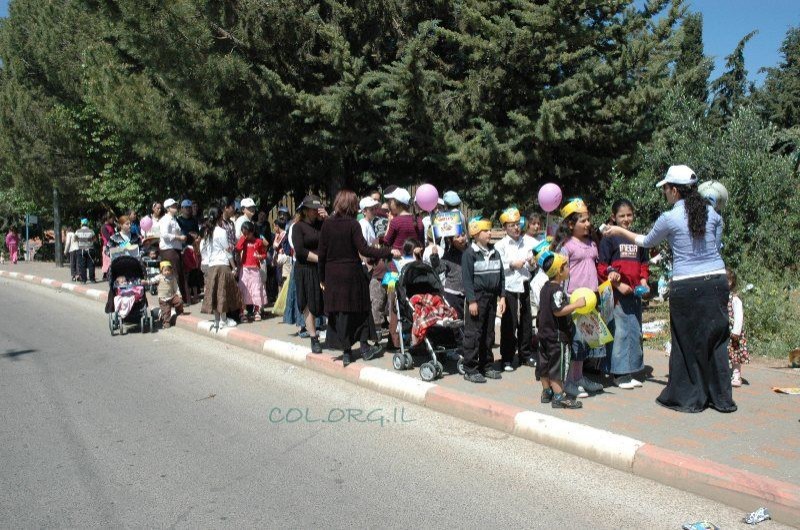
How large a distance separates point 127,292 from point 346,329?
4.85 metres

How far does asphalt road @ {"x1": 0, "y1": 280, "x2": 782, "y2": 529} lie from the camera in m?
4.43

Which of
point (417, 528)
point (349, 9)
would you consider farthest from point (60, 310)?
point (417, 528)

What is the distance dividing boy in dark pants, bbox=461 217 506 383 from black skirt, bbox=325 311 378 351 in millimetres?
1522

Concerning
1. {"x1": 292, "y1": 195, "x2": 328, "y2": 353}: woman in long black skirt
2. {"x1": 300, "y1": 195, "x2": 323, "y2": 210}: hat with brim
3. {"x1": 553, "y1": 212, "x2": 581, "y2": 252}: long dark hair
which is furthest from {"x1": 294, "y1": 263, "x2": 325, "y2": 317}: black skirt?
{"x1": 553, "y1": 212, "x2": 581, "y2": 252}: long dark hair

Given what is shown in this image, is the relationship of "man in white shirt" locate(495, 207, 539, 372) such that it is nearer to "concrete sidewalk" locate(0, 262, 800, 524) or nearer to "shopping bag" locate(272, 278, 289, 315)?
"concrete sidewalk" locate(0, 262, 800, 524)

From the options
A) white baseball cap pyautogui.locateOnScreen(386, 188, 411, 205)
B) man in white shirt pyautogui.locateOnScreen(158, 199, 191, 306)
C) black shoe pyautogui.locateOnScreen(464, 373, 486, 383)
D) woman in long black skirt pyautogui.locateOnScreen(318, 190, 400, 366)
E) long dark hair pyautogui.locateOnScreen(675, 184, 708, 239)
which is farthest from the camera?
man in white shirt pyautogui.locateOnScreen(158, 199, 191, 306)

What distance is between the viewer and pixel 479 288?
23.4 feet

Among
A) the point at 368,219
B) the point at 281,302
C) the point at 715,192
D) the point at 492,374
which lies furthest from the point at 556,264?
the point at 281,302

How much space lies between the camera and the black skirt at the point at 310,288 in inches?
350

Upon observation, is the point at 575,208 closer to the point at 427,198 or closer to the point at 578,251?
the point at 578,251

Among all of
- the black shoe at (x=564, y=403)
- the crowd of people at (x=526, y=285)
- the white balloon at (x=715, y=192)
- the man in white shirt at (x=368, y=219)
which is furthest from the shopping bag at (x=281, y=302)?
the white balloon at (x=715, y=192)

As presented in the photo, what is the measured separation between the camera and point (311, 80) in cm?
1459

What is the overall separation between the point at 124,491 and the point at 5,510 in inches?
28.3

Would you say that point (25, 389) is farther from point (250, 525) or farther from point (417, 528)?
point (417, 528)
